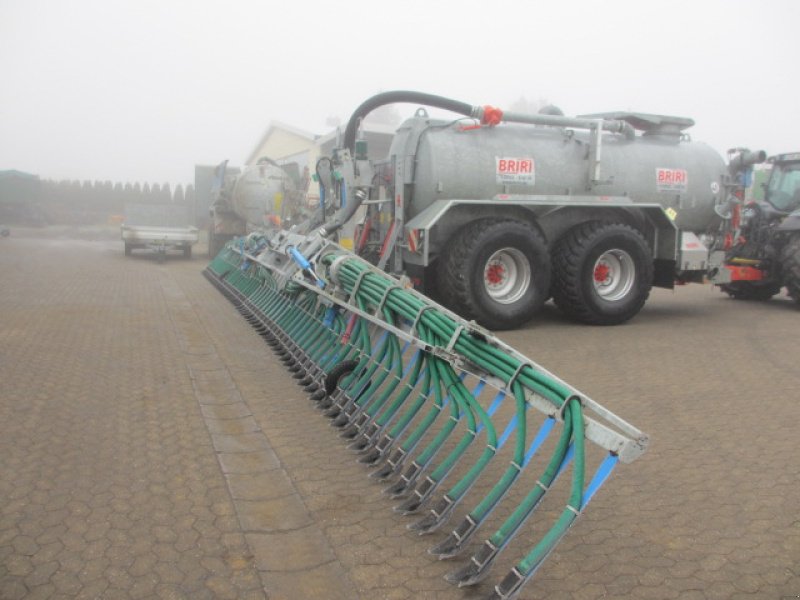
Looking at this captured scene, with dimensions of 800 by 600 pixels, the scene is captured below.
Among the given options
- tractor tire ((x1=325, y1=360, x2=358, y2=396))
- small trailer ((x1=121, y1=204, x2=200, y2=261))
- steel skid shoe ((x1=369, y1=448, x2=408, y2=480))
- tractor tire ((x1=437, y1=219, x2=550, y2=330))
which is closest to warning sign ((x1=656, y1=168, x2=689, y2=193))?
tractor tire ((x1=437, y1=219, x2=550, y2=330))

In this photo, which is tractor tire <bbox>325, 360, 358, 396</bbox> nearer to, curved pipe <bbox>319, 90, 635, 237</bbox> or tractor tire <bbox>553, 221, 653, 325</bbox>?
curved pipe <bbox>319, 90, 635, 237</bbox>

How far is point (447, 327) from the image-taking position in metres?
3.28

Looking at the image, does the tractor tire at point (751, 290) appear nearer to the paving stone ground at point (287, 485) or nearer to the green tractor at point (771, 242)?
the green tractor at point (771, 242)

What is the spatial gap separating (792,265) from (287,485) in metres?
8.24

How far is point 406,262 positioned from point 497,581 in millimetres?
5028

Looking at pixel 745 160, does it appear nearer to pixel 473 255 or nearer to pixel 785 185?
pixel 785 185

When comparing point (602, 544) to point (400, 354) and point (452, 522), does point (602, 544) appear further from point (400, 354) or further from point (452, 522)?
point (400, 354)

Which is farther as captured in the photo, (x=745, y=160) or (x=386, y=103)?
(x=745, y=160)

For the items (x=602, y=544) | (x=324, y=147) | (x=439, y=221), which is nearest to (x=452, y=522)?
(x=602, y=544)

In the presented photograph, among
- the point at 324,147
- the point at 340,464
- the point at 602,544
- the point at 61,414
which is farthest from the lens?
the point at 324,147

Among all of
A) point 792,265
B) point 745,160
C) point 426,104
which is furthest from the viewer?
point 792,265

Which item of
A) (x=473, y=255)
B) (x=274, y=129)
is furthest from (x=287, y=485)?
(x=274, y=129)

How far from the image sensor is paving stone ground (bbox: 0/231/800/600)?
8.30ft

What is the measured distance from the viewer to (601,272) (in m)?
7.65
